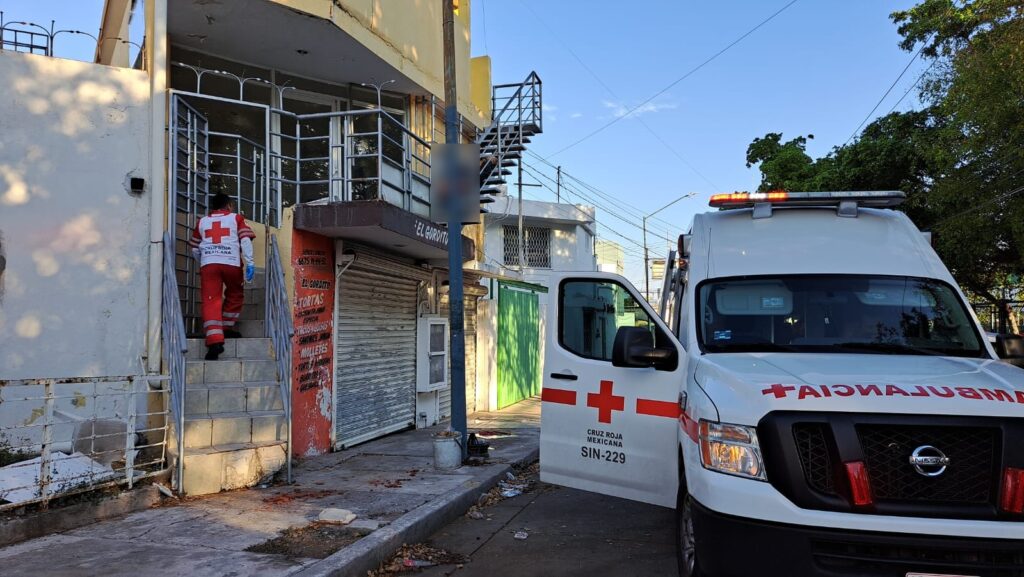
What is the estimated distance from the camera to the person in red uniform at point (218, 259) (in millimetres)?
7406

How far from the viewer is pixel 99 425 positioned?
21.8 feet

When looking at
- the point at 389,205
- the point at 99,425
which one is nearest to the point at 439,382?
the point at 389,205

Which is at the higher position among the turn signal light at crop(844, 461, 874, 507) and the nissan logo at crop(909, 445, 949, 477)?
the nissan logo at crop(909, 445, 949, 477)

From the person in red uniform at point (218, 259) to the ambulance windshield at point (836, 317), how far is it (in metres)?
4.79

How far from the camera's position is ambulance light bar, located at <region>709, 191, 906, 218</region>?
5.42 meters

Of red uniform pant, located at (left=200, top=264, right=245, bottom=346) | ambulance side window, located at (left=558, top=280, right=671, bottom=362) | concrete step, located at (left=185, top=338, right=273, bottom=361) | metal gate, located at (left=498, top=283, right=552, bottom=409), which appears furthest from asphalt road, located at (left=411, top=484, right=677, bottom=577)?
metal gate, located at (left=498, top=283, right=552, bottom=409)

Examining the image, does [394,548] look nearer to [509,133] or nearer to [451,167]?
[451,167]

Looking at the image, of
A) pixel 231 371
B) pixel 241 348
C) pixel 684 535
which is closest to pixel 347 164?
pixel 241 348

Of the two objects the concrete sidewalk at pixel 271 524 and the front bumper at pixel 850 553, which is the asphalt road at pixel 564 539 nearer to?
the concrete sidewalk at pixel 271 524

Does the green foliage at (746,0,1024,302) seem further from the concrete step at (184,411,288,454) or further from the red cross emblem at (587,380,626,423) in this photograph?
the concrete step at (184,411,288,454)

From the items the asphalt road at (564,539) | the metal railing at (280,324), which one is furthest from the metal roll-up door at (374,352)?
the asphalt road at (564,539)

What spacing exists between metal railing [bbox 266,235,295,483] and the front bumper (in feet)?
15.4

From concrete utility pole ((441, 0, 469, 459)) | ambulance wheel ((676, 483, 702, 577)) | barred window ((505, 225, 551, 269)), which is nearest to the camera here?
ambulance wheel ((676, 483, 702, 577))

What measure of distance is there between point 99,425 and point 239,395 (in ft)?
3.98
